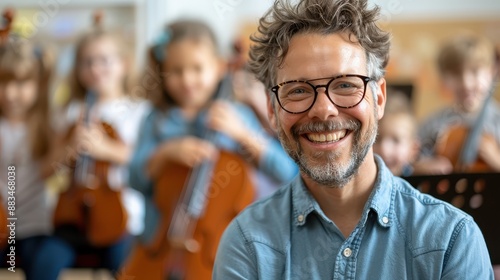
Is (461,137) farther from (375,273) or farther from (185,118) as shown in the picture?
(375,273)

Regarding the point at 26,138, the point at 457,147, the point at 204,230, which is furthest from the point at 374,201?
the point at 26,138

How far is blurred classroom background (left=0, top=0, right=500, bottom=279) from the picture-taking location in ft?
12.9

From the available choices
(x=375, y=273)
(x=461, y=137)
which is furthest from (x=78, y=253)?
(x=375, y=273)

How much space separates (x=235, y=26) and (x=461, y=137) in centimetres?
235

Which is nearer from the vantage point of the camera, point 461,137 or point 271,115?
point 271,115

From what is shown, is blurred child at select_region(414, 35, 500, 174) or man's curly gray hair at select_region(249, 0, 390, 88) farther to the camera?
blurred child at select_region(414, 35, 500, 174)

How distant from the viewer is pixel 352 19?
105cm

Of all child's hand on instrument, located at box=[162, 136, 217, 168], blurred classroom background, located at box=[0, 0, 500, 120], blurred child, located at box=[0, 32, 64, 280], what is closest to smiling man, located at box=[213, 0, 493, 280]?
child's hand on instrument, located at box=[162, 136, 217, 168]

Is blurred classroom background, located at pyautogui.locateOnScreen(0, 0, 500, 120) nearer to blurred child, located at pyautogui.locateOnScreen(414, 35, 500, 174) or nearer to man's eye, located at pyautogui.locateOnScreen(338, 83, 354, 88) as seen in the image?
blurred child, located at pyautogui.locateOnScreen(414, 35, 500, 174)

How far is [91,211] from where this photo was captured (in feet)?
7.52

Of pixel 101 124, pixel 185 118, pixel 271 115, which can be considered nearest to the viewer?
pixel 271 115

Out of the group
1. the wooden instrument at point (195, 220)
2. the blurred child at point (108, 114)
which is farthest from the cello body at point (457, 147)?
the blurred child at point (108, 114)

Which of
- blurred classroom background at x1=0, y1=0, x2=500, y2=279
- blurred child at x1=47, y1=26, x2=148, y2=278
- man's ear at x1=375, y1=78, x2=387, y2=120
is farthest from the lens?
blurred classroom background at x1=0, y1=0, x2=500, y2=279

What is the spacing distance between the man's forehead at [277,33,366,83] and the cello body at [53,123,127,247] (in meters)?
1.36
